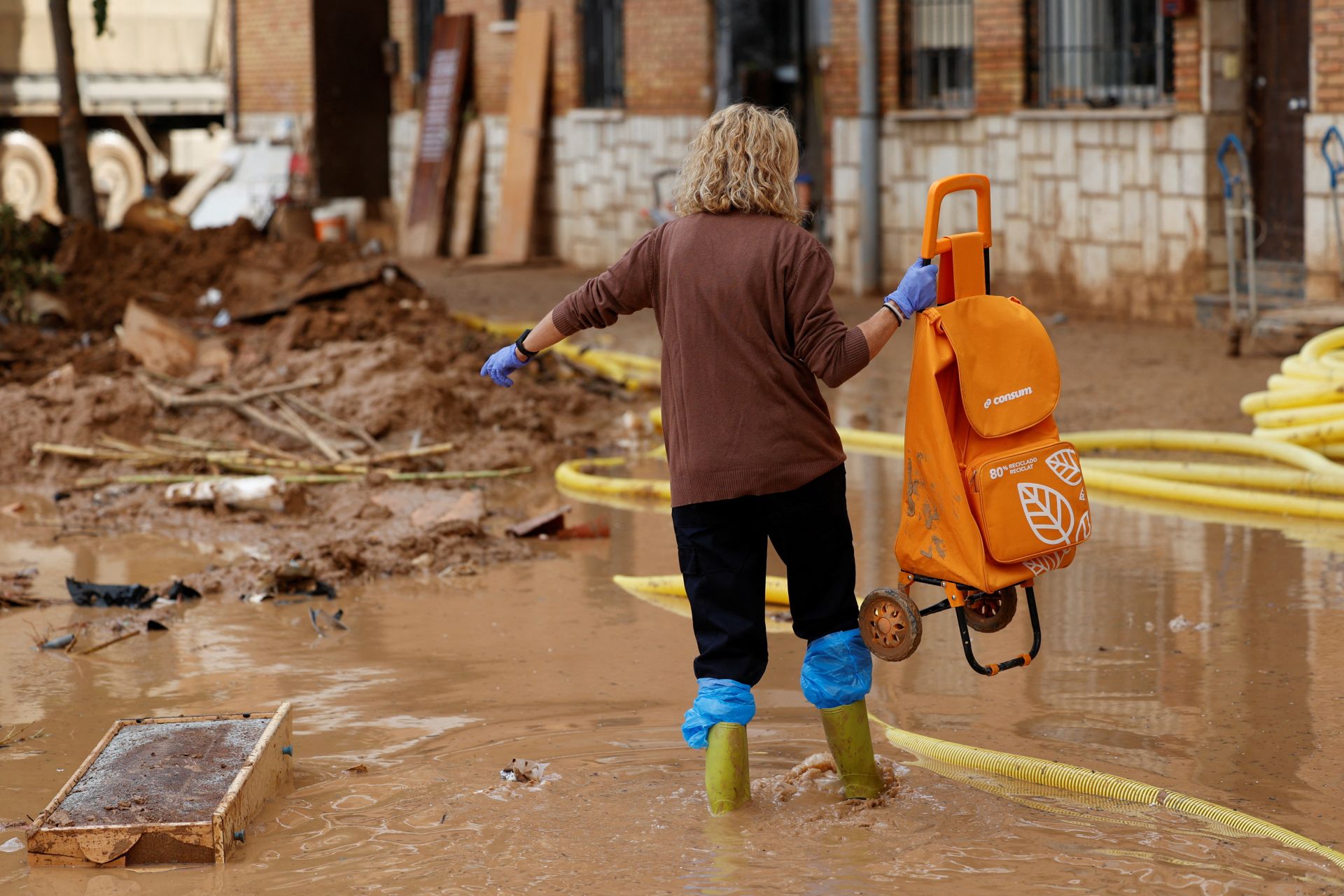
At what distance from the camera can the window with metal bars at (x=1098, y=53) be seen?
12555mm

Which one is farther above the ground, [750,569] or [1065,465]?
[1065,465]

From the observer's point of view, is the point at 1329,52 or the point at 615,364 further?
the point at 615,364

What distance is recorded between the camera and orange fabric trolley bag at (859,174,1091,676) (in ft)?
12.2

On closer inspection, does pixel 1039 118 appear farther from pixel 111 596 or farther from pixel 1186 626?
pixel 111 596

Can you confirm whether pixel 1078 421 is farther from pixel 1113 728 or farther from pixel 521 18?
pixel 521 18

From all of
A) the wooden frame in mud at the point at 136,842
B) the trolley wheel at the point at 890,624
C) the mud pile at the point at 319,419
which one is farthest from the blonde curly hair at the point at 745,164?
the mud pile at the point at 319,419

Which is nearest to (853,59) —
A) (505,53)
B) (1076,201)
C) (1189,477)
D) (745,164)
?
(1076,201)

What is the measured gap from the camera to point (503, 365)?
414cm

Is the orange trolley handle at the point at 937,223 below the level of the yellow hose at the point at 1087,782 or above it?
above

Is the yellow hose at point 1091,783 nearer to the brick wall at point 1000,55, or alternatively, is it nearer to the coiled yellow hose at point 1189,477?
the coiled yellow hose at point 1189,477

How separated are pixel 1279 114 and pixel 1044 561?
9182 millimetres

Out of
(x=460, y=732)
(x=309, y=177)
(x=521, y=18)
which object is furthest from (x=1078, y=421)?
(x=309, y=177)

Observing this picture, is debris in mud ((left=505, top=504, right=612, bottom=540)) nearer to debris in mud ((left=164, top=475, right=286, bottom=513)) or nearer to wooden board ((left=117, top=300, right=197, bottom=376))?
debris in mud ((left=164, top=475, right=286, bottom=513))

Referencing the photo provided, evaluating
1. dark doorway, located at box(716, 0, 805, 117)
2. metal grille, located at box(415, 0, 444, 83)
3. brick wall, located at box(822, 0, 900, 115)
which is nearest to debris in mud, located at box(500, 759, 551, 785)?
brick wall, located at box(822, 0, 900, 115)
